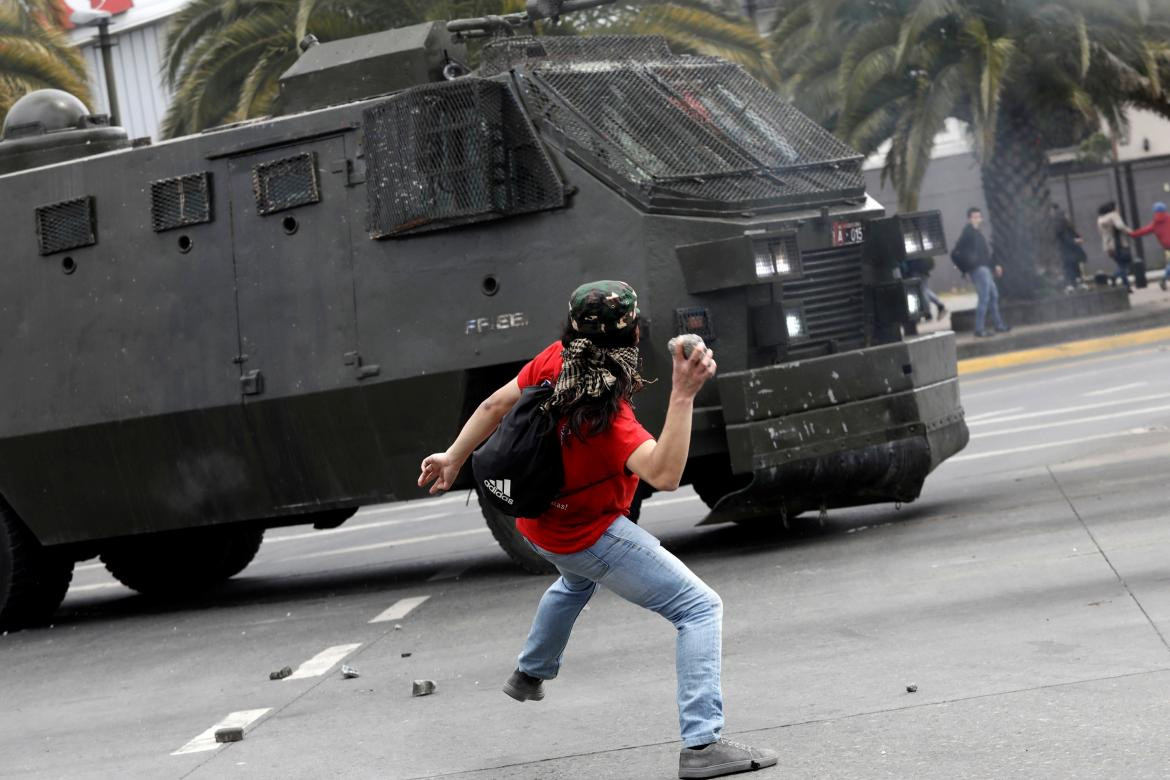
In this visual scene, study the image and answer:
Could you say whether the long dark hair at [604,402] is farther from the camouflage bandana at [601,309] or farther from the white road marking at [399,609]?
the white road marking at [399,609]

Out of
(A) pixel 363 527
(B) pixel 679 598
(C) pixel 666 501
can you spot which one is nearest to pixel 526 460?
A: (B) pixel 679 598

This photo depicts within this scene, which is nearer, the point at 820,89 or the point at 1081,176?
the point at 820,89

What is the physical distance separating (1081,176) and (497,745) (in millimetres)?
34952

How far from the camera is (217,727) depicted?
748 cm

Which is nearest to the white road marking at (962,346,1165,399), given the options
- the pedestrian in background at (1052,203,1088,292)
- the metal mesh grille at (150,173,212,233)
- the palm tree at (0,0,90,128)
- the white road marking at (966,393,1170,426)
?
the white road marking at (966,393,1170,426)

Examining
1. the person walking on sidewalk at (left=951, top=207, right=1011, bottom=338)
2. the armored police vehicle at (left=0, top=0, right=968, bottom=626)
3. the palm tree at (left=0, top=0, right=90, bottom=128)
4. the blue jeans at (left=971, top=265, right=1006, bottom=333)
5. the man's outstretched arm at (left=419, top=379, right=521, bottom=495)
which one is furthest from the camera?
the blue jeans at (left=971, top=265, right=1006, bottom=333)

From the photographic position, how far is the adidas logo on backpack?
224 inches

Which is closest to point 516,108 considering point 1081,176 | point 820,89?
point 820,89

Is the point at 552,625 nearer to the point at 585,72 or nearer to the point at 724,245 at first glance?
the point at 724,245

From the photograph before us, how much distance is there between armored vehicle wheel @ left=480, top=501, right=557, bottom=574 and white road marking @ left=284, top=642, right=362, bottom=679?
1.38 metres

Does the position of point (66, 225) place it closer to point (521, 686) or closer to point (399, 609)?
point (399, 609)

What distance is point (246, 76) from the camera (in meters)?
21.9

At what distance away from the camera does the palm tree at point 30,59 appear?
2334 cm

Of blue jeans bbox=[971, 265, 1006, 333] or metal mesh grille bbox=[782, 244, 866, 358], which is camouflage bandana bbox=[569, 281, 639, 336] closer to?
metal mesh grille bbox=[782, 244, 866, 358]
